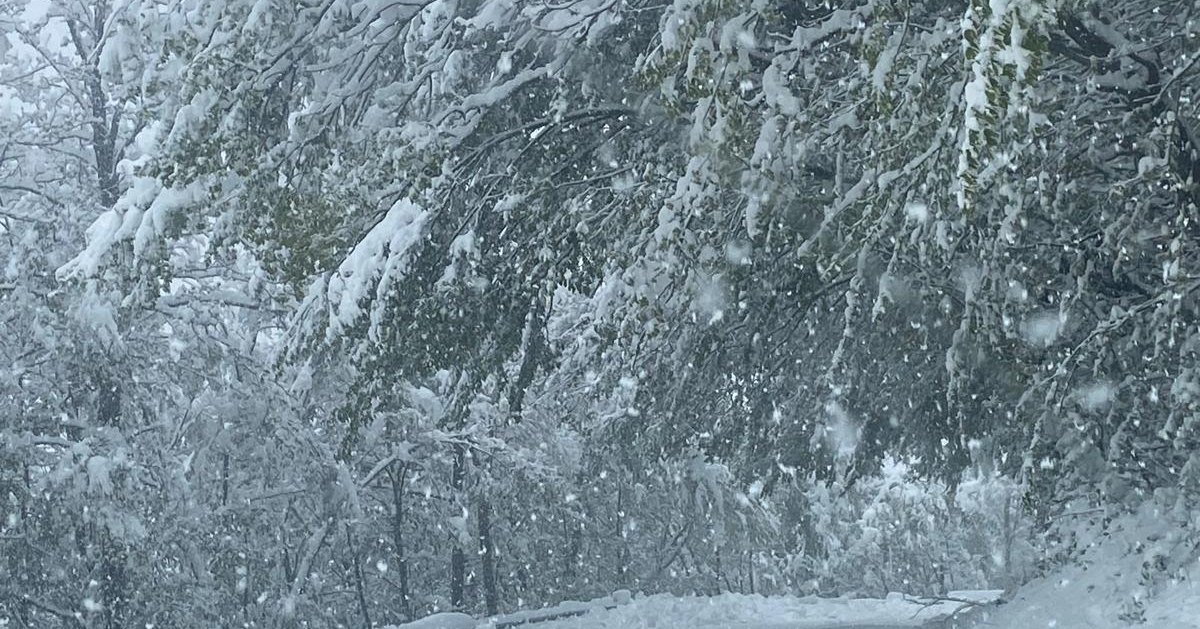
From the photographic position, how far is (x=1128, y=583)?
10102 millimetres

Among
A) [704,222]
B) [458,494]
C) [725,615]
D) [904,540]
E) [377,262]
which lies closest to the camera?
[704,222]

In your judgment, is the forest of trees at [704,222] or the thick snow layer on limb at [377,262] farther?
the thick snow layer on limb at [377,262]

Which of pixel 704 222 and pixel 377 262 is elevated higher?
pixel 377 262

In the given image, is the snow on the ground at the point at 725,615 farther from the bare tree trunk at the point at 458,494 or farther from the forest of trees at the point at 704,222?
the bare tree trunk at the point at 458,494

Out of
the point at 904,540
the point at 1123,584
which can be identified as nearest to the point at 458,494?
the point at 1123,584

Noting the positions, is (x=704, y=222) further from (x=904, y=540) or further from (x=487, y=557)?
(x=904, y=540)

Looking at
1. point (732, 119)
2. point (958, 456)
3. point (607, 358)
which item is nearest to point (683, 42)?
point (732, 119)

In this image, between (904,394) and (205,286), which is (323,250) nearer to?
(904,394)

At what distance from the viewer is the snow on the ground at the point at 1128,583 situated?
9.32m

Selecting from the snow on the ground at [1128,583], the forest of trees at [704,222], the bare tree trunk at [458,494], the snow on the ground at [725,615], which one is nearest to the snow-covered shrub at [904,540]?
the bare tree trunk at [458,494]

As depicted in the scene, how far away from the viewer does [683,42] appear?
7.03 metres

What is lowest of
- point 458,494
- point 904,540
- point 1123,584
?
point 904,540

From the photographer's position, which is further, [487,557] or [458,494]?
[487,557]

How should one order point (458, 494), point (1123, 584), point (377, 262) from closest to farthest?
point (377, 262) < point (1123, 584) < point (458, 494)
